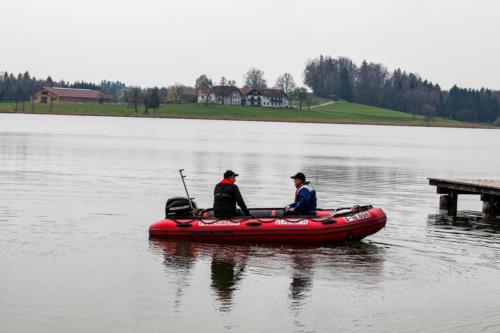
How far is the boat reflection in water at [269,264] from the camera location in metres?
16.1

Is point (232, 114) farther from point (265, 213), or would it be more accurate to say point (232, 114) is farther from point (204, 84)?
point (265, 213)

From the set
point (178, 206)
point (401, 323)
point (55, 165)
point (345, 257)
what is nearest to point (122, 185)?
point (55, 165)

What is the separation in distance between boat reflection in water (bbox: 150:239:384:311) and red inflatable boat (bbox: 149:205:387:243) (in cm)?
23

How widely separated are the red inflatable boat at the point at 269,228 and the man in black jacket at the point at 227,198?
0.25 meters

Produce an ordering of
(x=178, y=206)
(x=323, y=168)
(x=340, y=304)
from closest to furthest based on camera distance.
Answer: (x=340, y=304) < (x=178, y=206) < (x=323, y=168)

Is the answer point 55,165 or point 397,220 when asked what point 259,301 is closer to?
point 397,220

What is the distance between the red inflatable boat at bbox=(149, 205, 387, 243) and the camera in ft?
66.8

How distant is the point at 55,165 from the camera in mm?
43750

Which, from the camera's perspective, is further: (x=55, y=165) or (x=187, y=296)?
(x=55, y=165)

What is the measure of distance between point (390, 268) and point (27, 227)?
9.97 m

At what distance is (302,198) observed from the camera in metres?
20.8

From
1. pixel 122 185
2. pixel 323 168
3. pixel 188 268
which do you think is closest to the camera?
pixel 188 268

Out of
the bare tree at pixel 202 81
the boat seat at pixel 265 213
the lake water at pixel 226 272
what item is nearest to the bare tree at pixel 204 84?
the bare tree at pixel 202 81

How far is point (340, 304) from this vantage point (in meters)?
14.9
